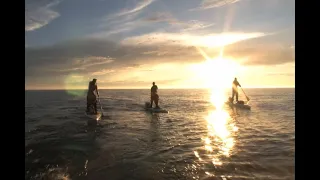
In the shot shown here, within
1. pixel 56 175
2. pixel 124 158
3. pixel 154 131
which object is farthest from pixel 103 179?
pixel 154 131

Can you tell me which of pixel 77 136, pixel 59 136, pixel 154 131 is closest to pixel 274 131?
pixel 154 131

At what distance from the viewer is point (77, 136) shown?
14.4m

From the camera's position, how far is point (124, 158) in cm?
997
